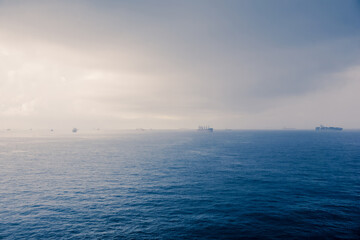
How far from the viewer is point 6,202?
47375 mm

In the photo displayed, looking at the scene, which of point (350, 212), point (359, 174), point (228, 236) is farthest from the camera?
point (359, 174)

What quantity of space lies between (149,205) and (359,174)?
248ft

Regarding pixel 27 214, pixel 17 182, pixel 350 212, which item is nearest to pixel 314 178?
pixel 350 212

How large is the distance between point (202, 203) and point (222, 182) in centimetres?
1795

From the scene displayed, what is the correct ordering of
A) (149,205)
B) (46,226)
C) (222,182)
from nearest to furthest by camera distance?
(46,226) < (149,205) < (222,182)

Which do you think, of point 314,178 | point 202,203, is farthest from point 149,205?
point 314,178

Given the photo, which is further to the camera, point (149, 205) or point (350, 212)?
point (149, 205)

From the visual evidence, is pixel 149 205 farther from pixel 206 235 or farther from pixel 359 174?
pixel 359 174

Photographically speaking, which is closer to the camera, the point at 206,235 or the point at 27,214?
the point at 206,235

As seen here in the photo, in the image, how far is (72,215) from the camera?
40875 millimetres

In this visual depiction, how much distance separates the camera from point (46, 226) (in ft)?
120

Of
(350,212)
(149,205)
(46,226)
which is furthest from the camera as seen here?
(149,205)

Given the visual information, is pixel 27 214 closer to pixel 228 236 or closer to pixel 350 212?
pixel 228 236

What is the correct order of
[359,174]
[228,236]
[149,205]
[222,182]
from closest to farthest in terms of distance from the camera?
[228,236]
[149,205]
[222,182]
[359,174]
